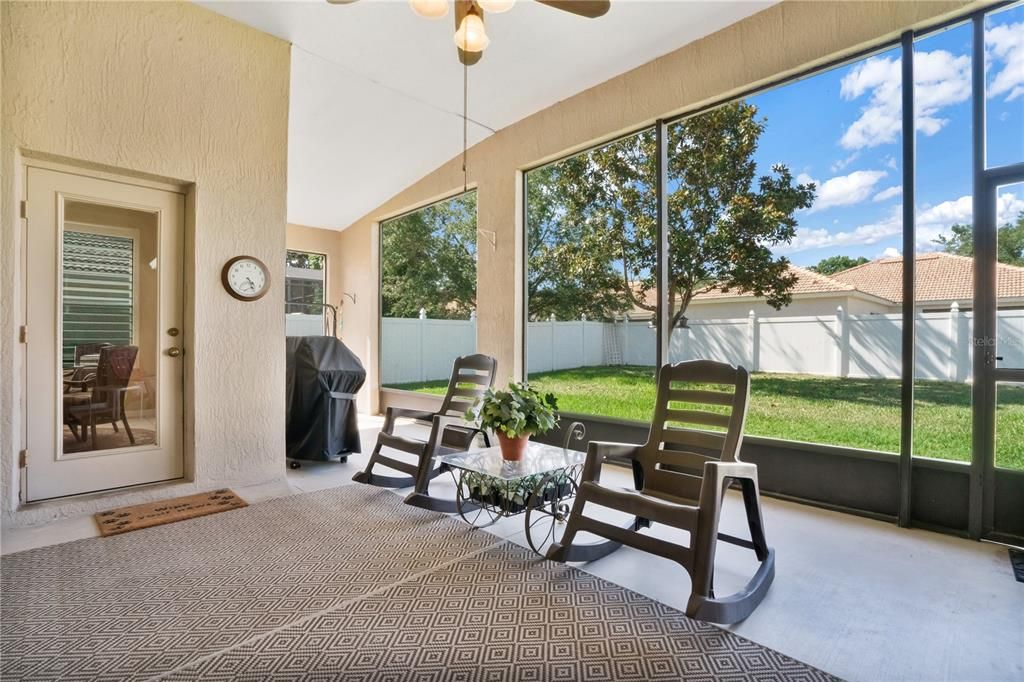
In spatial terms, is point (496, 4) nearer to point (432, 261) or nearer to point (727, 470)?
point (727, 470)

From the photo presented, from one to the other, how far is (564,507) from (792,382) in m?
2.50

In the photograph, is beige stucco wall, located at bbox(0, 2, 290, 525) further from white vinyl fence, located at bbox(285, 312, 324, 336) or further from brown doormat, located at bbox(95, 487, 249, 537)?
white vinyl fence, located at bbox(285, 312, 324, 336)

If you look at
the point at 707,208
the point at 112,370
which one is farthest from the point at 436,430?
the point at 707,208

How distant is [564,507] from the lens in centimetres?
288

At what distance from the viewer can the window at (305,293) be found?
752 cm

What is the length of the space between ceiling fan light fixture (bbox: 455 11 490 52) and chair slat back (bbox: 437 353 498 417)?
2.13 metres

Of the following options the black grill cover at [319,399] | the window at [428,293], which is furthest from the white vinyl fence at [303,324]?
the black grill cover at [319,399]

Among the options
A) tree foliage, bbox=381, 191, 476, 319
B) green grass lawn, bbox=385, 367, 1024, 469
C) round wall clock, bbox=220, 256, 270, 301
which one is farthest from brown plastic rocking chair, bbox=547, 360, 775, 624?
tree foliage, bbox=381, 191, 476, 319

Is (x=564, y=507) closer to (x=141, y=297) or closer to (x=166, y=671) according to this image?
(x=166, y=671)

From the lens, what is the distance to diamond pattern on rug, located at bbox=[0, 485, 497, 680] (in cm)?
181

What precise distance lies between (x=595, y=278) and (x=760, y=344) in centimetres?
189

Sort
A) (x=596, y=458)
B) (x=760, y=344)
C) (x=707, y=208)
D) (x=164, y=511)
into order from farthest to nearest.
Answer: (x=707, y=208) < (x=760, y=344) < (x=164, y=511) < (x=596, y=458)

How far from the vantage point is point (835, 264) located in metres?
4.03

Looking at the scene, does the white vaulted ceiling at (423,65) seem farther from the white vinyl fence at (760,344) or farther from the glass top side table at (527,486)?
the glass top side table at (527,486)
